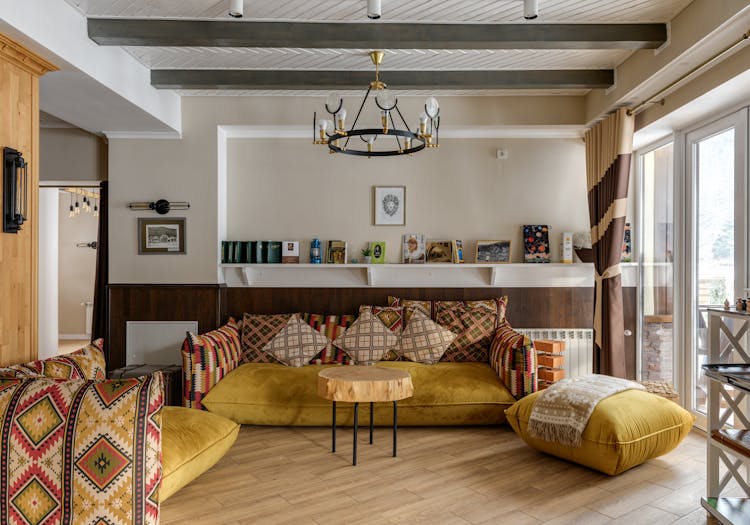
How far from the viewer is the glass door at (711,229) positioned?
3959 millimetres

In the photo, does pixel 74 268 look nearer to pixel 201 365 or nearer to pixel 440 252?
pixel 201 365

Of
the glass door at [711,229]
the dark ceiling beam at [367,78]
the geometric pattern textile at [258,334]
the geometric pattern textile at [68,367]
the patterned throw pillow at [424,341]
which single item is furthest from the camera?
the geometric pattern textile at [258,334]

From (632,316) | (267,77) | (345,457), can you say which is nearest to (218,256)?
(267,77)

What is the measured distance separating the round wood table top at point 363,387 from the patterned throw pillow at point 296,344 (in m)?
1.14

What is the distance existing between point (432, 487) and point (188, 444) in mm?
1406

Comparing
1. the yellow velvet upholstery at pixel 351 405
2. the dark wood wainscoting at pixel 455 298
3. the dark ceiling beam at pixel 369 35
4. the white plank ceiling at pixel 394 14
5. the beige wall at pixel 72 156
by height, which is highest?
the white plank ceiling at pixel 394 14

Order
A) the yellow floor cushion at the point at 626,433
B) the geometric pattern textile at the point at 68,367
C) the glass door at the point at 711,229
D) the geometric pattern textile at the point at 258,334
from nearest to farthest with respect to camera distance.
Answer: the geometric pattern textile at the point at 68,367 < the yellow floor cushion at the point at 626,433 < the glass door at the point at 711,229 < the geometric pattern textile at the point at 258,334

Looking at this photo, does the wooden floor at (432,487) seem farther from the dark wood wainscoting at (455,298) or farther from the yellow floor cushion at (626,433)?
the dark wood wainscoting at (455,298)

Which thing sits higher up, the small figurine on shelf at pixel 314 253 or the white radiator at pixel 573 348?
the small figurine on shelf at pixel 314 253

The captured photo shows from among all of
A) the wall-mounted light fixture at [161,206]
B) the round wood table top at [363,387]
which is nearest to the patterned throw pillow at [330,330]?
the round wood table top at [363,387]

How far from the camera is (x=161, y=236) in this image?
543 centimetres

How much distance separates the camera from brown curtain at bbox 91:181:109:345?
18.5 ft

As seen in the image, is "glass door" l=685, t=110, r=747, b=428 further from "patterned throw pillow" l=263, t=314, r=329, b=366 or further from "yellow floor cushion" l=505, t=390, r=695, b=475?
"patterned throw pillow" l=263, t=314, r=329, b=366

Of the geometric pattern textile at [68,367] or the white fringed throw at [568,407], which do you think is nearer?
the geometric pattern textile at [68,367]
